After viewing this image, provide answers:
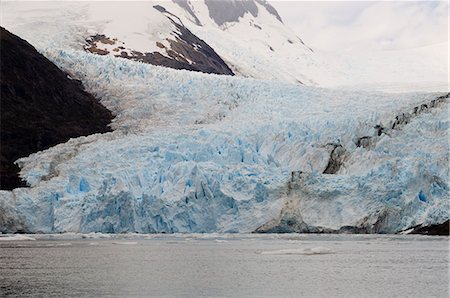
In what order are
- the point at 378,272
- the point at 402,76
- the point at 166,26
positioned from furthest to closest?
the point at 402,76 < the point at 166,26 < the point at 378,272

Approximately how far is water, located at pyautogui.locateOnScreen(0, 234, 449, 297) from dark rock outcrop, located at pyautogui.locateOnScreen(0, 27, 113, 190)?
7.81m

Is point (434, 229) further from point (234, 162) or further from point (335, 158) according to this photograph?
point (234, 162)

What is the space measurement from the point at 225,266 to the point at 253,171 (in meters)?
8.96

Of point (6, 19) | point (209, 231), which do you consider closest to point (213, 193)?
point (209, 231)

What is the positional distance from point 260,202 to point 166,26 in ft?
151

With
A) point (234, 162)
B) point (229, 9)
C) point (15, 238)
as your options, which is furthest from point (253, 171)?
point (229, 9)

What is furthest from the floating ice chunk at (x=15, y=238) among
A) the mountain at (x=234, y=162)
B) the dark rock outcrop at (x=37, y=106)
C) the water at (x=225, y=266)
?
the dark rock outcrop at (x=37, y=106)

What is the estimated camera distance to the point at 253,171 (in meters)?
30.6

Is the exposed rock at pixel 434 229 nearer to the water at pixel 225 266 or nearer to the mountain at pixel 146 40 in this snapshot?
the water at pixel 225 266

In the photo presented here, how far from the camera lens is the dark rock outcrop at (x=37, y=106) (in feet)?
123

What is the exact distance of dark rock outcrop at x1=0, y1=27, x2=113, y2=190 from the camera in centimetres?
3759

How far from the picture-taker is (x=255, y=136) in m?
33.7

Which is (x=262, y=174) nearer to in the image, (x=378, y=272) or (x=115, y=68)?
(x=378, y=272)

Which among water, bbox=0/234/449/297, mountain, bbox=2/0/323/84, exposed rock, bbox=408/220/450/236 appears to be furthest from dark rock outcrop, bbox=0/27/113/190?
exposed rock, bbox=408/220/450/236
